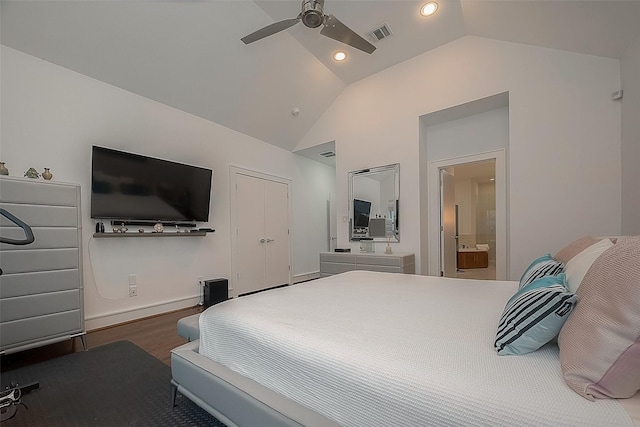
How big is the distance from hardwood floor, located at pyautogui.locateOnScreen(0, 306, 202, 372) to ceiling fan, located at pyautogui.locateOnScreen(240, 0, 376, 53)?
296 centimetres

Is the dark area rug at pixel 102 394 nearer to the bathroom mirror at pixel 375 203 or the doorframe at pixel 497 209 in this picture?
the bathroom mirror at pixel 375 203

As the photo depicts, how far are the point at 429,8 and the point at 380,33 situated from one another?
2.01 ft

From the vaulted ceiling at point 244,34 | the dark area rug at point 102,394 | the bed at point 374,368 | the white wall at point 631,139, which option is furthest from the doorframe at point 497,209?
the dark area rug at point 102,394

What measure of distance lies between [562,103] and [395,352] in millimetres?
3516

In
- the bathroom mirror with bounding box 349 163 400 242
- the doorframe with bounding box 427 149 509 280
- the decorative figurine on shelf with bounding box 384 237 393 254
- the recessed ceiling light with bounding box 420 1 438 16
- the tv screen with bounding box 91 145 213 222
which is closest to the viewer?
the tv screen with bounding box 91 145 213 222

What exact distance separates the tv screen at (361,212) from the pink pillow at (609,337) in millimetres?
3759

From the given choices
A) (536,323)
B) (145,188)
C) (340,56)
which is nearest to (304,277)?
(145,188)

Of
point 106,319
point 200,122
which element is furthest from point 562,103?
point 106,319

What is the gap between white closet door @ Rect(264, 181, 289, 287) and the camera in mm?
4969

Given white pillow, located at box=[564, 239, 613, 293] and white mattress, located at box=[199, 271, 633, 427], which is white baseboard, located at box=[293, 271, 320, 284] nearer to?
white mattress, located at box=[199, 271, 633, 427]

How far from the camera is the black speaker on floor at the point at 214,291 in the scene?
3699mm

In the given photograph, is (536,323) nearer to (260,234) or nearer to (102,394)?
(102,394)

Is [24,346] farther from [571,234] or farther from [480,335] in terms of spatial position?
[571,234]

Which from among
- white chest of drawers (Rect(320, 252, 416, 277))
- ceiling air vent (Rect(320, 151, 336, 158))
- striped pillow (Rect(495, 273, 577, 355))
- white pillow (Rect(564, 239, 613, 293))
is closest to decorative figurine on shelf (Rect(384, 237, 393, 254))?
white chest of drawers (Rect(320, 252, 416, 277))
